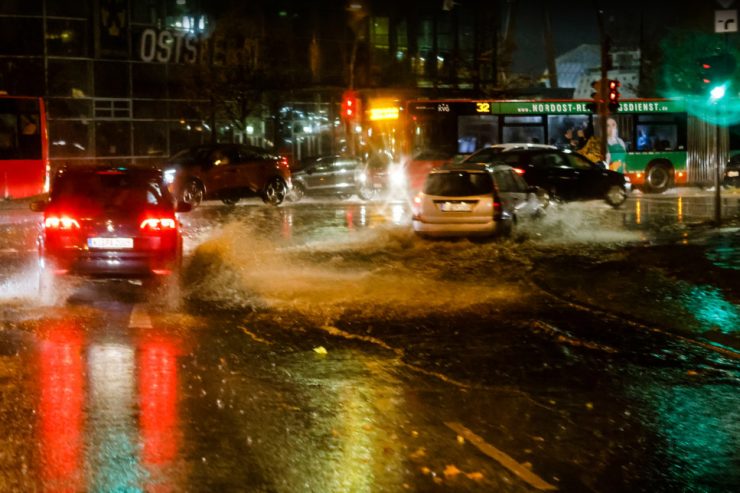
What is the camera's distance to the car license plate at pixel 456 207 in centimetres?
1788

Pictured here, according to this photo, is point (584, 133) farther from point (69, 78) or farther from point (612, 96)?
point (69, 78)

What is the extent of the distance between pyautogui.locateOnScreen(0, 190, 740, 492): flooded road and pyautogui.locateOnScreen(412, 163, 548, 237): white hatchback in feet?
5.33

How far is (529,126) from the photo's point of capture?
33.3 metres

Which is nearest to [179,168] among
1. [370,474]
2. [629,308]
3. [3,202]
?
[3,202]

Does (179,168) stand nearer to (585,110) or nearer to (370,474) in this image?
(585,110)

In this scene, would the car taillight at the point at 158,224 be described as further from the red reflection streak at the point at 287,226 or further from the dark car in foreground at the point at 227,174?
the dark car in foreground at the point at 227,174

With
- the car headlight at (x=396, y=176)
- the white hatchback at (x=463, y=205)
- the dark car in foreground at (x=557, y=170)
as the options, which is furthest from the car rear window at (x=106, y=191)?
the car headlight at (x=396, y=176)

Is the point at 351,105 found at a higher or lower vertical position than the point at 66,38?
lower

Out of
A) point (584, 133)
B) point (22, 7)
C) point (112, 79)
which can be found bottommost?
point (584, 133)

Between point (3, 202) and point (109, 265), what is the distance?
18.6 m

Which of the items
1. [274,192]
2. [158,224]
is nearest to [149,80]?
[274,192]

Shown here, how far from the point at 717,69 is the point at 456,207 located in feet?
17.6

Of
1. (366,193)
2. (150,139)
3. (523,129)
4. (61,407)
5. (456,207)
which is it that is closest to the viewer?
(61,407)

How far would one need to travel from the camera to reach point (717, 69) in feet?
60.3
